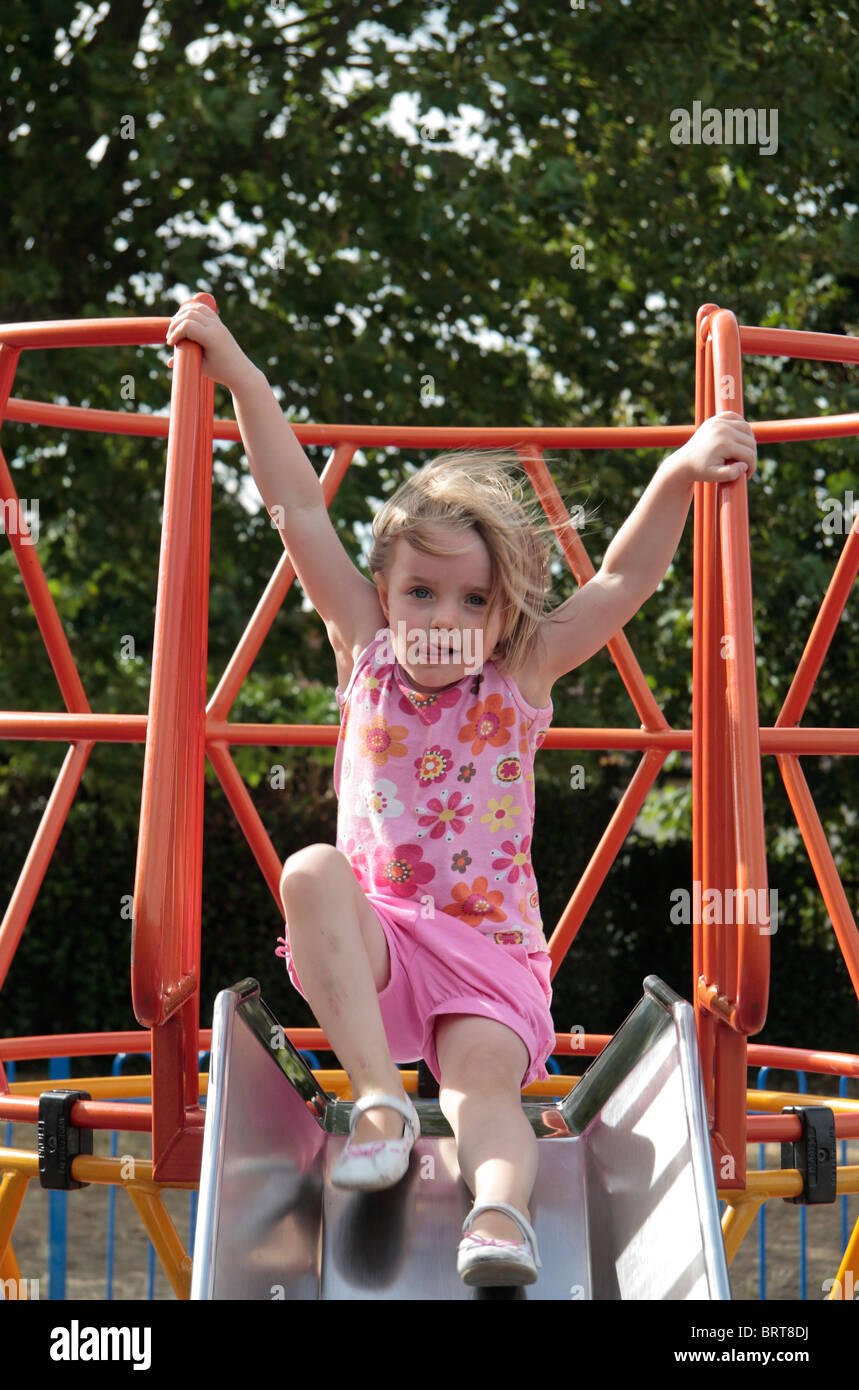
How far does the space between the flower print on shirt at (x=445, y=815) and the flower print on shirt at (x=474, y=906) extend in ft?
0.25

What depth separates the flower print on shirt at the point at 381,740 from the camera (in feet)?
6.81

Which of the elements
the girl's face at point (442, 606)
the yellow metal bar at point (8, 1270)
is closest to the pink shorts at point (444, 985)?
the girl's face at point (442, 606)

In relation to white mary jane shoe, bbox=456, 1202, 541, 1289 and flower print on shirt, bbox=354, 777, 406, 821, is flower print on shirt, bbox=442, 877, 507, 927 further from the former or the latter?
white mary jane shoe, bbox=456, 1202, 541, 1289

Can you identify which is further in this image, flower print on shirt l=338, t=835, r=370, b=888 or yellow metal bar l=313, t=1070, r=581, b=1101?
yellow metal bar l=313, t=1070, r=581, b=1101

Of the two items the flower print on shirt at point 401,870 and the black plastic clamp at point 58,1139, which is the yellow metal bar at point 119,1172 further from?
the flower print on shirt at point 401,870

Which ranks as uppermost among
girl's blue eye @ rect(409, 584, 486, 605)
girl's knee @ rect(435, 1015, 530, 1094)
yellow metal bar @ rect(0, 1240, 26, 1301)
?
girl's blue eye @ rect(409, 584, 486, 605)

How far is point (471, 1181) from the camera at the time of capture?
1694 mm

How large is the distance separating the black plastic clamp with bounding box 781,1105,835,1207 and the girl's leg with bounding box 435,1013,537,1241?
34cm

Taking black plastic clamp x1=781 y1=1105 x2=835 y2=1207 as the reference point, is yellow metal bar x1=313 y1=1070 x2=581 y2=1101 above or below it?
above

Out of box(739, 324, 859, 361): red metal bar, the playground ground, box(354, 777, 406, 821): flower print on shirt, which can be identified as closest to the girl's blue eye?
box(354, 777, 406, 821): flower print on shirt

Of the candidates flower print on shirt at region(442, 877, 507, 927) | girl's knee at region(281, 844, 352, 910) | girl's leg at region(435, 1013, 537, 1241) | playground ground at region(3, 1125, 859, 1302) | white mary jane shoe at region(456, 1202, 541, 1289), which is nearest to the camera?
white mary jane shoe at region(456, 1202, 541, 1289)

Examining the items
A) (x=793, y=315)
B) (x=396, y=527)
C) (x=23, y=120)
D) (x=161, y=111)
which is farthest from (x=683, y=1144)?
(x=793, y=315)

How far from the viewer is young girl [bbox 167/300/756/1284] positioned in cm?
176
